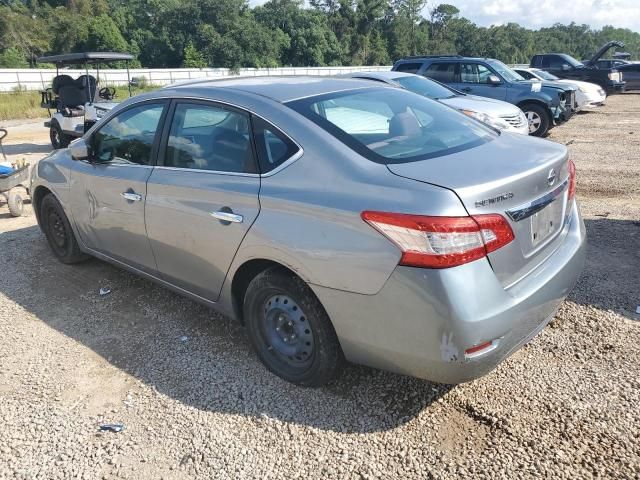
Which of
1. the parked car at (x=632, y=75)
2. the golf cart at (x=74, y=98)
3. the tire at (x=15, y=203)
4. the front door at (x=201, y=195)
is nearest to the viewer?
the front door at (x=201, y=195)

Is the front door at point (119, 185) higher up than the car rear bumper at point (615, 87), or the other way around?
the front door at point (119, 185)

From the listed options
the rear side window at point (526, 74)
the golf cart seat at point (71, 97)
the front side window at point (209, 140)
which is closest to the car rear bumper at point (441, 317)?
the front side window at point (209, 140)

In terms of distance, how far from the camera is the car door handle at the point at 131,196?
374 centimetres

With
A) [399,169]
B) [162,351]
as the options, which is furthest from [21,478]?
[399,169]

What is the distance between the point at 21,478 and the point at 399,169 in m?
2.35

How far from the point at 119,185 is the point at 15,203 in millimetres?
3697

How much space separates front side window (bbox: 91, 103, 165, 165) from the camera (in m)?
3.80

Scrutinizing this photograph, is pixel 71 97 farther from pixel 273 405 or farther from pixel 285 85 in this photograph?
pixel 273 405

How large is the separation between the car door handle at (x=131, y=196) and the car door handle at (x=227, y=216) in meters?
0.82

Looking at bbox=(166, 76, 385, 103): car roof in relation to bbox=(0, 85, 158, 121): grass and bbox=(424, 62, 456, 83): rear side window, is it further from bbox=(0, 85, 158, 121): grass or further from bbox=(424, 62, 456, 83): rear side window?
bbox=(0, 85, 158, 121): grass

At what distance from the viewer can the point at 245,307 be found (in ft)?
10.7

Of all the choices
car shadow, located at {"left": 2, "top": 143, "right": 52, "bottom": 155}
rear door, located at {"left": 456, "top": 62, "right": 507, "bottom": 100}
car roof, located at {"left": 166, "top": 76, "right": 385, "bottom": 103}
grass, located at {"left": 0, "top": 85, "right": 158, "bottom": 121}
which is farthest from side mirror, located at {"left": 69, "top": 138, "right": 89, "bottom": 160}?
grass, located at {"left": 0, "top": 85, "right": 158, "bottom": 121}

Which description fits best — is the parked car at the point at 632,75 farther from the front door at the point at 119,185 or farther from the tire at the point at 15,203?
the front door at the point at 119,185

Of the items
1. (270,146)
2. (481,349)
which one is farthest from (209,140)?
(481,349)
